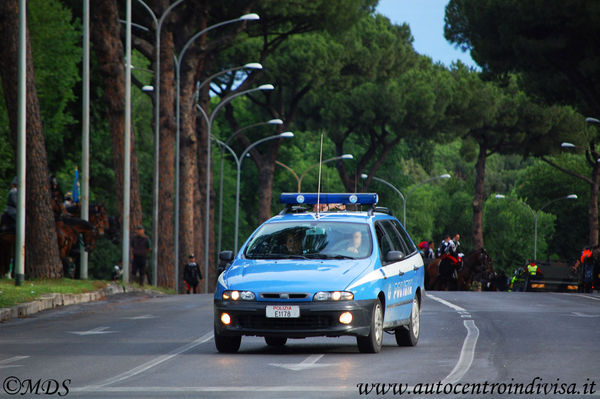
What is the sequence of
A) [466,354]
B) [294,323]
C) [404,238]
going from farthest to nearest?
[404,238] < [466,354] < [294,323]

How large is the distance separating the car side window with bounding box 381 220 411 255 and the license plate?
2349 mm

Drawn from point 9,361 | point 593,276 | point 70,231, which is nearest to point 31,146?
point 70,231

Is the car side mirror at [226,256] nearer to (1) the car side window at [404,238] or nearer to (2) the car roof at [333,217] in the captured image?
(2) the car roof at [333,217]

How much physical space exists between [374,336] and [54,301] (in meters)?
12.3

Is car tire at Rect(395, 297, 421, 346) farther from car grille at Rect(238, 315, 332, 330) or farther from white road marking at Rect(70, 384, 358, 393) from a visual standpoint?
white road marking at Rect(70, 384, 358, 393)

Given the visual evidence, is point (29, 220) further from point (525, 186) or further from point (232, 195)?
point (525, 186)

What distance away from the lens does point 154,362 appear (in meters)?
13.8

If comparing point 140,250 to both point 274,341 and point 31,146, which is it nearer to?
point 31,146

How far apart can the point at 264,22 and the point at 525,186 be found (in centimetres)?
6363

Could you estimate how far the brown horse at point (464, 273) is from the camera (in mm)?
43750

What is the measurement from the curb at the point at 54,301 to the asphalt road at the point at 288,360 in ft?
1.42

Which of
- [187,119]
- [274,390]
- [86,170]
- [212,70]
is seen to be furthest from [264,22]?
[274,390]

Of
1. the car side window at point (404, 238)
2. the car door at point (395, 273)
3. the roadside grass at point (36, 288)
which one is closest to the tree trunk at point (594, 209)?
the roadside grass at point (36, 288)

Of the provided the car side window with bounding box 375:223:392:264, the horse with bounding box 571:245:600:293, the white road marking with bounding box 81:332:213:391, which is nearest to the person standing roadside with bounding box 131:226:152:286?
the horse with bounding box 571:245:600:293
